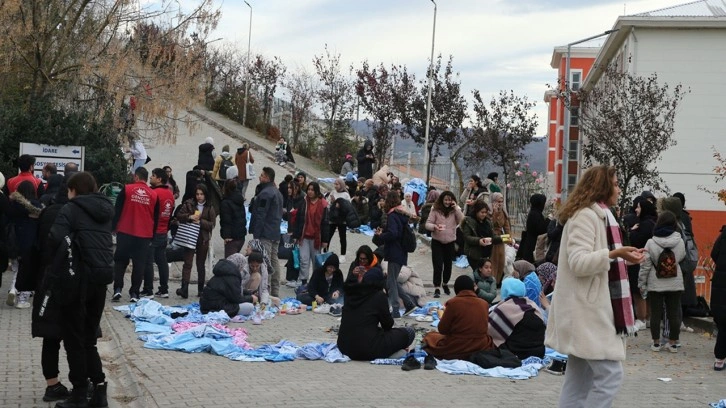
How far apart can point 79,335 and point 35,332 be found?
0.35 meters

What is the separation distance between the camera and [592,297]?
6.36 metres

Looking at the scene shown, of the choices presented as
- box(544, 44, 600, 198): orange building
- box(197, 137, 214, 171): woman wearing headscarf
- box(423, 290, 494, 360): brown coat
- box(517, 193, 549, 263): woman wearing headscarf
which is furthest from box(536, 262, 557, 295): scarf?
box(544, 44, 600, 198): orange building

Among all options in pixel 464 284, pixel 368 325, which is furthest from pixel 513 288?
pixel 368 325

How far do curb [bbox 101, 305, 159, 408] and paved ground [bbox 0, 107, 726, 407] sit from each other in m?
0.01

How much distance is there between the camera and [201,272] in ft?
53.1

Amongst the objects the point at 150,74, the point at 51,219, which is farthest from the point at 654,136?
the point at 51,219

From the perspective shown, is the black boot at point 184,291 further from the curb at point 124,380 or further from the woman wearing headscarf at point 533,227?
the woman wearing headscarf at point 533,227

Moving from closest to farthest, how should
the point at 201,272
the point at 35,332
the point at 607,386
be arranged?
1. the point at 607,386
2. the point at 35,332
3. the point at 201,272

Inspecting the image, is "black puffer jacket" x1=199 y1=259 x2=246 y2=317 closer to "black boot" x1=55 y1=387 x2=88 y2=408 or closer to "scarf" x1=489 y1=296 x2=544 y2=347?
"scarf" x1=489 y1=296 x2=544 y2=347

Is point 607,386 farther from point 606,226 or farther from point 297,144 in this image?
point 297,144

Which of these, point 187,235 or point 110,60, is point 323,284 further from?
point 110,60

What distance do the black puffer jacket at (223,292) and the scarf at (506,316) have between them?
4183 mm

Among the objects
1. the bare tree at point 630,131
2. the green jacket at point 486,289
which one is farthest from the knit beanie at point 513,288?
the bare tree at point 630,131

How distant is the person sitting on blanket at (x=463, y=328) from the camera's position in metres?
11.2
